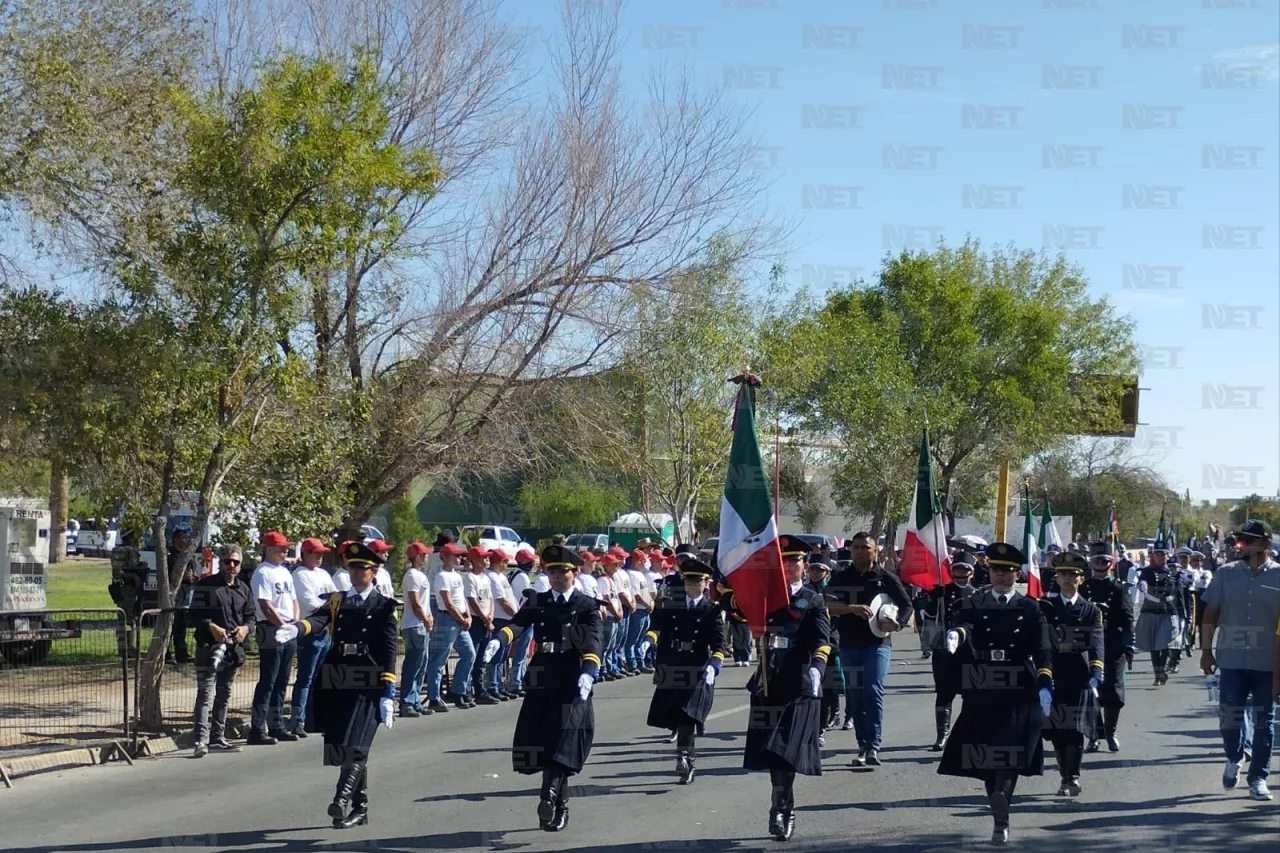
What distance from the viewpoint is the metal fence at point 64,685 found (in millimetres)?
12898

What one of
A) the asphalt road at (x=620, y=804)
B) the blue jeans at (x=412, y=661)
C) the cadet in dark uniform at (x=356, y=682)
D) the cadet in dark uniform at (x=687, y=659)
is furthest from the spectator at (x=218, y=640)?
the cadet in dark uniform at (x=687, y=659)

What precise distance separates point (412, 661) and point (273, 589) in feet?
8.85

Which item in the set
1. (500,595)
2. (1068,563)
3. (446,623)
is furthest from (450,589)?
(1068,563)

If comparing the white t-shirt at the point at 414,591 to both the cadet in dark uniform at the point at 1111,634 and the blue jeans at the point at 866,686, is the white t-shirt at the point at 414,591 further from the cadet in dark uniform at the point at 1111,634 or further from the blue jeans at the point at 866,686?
the cadet in dark uniform at the point at 1111,634

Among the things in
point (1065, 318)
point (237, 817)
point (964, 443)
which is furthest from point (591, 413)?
point (1065, 318)

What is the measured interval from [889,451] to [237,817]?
3106 centimetres

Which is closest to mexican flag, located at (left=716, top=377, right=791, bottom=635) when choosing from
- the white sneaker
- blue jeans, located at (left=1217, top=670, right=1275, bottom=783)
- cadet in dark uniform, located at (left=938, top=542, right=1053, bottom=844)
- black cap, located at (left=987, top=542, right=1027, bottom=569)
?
cadet in dark uniform, located at (left=938, top=542, right=1053, bottom=844)

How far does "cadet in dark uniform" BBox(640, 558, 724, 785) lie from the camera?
11.3 metres

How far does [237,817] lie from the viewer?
962cm

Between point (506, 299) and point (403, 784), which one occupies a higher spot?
point (506, 299)

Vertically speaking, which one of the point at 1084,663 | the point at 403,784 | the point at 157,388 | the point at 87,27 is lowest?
the point at 403,784

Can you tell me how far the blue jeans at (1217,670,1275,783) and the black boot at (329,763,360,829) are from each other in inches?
254

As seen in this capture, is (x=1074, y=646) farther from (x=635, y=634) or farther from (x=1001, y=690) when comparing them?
(x=635, y=634)

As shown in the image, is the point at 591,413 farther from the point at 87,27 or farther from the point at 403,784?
the point at 403,784
